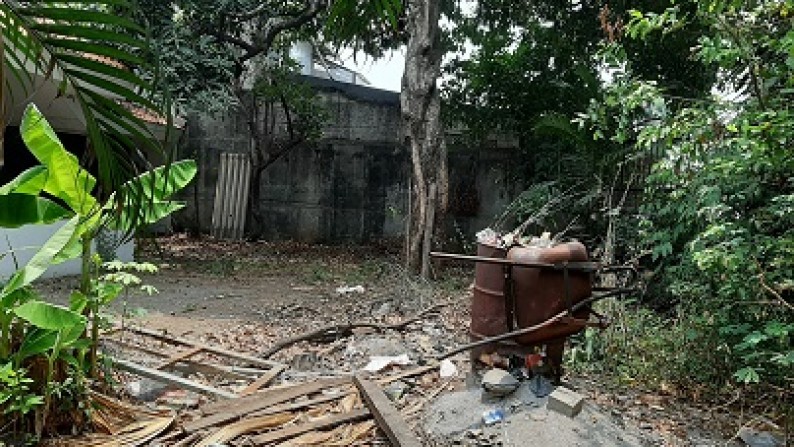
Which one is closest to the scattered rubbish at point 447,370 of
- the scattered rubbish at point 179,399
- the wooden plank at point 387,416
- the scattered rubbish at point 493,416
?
the wooden plank at point 387,416

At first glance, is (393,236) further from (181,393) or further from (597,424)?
(597,424)

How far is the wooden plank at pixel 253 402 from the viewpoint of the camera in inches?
153

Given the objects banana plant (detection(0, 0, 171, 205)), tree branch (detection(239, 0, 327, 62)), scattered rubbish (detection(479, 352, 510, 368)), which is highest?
tree branch (detection(239, 0, 327, 62))

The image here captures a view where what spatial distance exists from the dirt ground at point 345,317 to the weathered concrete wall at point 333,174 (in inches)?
23.2

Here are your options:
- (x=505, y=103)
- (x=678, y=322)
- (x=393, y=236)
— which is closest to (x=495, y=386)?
(x=678, y=322)

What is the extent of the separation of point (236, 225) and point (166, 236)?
5.23 ft

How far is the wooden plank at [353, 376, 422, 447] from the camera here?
11.5 feet

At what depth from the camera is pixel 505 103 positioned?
11.2m

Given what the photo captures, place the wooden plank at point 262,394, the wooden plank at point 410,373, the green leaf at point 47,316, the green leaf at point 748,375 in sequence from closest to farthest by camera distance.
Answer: the green leaf at point 47,316 < the green leaf at point 748,375 < the wooden plank at point 262,394 < the wooden plank at point 410,373

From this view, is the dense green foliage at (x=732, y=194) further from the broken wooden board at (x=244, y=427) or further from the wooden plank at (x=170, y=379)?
the wooden plank at (x=170, y=379)

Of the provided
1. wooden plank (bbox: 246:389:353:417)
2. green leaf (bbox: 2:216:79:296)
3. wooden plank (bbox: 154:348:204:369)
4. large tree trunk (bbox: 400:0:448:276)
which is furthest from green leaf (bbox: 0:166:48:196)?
large tree trunk (bbox: 400:0:448:276)

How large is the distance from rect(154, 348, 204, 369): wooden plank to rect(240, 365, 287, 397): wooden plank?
0.70m

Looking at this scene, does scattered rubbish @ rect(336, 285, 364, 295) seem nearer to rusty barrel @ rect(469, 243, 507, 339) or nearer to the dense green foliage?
the dense green foliage

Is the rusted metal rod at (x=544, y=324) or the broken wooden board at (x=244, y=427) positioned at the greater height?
the rusted metal rod at (x=544, y=324)
